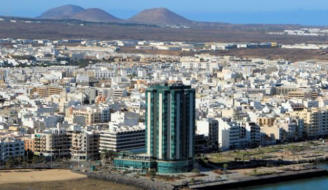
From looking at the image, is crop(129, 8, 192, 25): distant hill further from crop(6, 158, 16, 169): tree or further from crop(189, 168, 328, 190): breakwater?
crop(189, 168, 328, 190): breakwater

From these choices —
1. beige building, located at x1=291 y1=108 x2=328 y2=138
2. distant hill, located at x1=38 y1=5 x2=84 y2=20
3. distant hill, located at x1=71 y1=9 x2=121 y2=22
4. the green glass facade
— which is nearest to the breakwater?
the green glass facade

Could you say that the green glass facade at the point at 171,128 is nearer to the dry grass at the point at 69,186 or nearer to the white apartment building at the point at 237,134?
the dry grass at the point at 69,186

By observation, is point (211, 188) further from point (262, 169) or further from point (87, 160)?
point (87, 160)

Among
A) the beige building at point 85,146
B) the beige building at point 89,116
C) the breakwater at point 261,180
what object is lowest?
the breakwater at point 261,180

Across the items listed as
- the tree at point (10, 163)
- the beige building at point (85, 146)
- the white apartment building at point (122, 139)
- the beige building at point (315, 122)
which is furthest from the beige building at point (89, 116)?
the beige building at point (315, 122)

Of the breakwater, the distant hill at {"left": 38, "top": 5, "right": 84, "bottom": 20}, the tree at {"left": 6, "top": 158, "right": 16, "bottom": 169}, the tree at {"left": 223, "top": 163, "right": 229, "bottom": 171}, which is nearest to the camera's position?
the breakwater

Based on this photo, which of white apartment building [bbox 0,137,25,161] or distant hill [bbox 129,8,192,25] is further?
distant hill [bbox 129,8,192,25]
